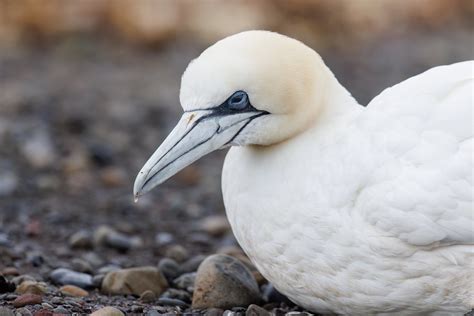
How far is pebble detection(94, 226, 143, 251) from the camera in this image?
777 cm

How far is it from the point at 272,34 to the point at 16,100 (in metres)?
7.53

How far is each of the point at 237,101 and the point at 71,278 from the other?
188 centimetres

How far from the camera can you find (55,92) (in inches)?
513

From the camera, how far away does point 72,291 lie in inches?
246

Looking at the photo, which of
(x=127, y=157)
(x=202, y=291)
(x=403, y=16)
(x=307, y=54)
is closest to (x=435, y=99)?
(x=307, y=54)

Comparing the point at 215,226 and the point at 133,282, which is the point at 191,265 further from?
the point at 215,226

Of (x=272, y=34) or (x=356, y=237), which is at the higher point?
(x=272, y=34)

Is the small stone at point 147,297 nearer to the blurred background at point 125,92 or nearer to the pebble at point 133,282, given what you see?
the pebble at point 133,282

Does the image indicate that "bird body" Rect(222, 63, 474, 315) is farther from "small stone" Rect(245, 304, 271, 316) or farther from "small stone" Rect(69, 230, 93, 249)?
"small stone" Rect(69, 230, 93, 249)

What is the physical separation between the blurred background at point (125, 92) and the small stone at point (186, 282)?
0.73 m

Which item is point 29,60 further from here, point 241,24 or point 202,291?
point 202,291

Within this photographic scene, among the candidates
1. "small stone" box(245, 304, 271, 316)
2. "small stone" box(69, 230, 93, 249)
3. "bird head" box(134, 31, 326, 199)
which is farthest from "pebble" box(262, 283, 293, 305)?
"small stone" box(69, 230, 93, 249)

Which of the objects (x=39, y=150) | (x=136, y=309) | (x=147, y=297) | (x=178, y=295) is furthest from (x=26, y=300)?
(x=39, y=150)

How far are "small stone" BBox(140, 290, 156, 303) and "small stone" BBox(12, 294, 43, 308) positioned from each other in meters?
0.69
